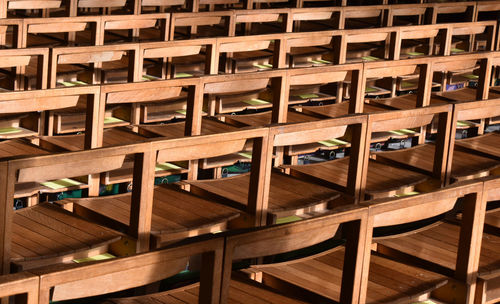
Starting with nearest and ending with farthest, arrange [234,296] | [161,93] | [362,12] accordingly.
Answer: [234,296]
[161,93]
[362,12]

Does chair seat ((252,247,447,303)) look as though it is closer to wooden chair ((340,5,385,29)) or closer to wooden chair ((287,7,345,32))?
wooden chair ((287,7,345,32))

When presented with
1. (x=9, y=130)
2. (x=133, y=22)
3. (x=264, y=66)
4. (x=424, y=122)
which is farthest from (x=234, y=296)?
(x=264, y=66)

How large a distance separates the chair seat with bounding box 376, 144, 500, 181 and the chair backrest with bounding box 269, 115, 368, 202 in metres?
0.53

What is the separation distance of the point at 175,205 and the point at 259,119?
1123mm

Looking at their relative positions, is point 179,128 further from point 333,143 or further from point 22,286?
point 22,286

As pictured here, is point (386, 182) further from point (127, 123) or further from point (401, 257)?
point (127, 123)

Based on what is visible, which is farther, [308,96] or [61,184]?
[308,96]

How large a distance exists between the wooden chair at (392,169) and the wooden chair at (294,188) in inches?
2.1

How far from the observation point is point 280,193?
3.62m

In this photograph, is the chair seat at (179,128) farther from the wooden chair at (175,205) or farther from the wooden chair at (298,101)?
the wooden chair at (175,205)

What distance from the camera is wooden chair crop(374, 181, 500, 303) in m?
2.95

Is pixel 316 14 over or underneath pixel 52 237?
over

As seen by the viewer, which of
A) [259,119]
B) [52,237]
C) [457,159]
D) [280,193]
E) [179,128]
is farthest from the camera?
[259,119]

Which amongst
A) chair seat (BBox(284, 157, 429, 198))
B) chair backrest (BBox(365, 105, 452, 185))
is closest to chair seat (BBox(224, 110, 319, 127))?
chair seat (BBox(284, 157, 429, 198))
